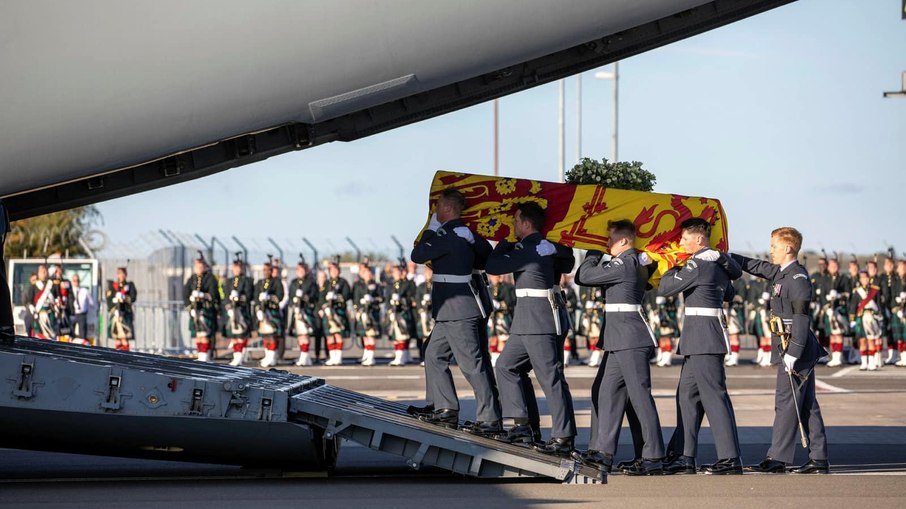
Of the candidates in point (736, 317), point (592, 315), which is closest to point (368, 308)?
point (592, 315)

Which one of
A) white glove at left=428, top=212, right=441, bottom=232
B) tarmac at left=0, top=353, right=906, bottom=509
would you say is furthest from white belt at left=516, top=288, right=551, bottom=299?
tarmac at left=0, top=353, right=906, bottom=509

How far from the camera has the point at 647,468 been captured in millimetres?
8898

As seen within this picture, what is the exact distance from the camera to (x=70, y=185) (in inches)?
345

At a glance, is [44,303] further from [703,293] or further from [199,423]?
[703,293]

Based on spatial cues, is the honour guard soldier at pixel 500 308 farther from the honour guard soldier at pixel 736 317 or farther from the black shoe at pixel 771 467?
the black shoe at pixel 771 467

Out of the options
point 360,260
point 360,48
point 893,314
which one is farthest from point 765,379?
point 360,48

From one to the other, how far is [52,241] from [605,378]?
114 feet

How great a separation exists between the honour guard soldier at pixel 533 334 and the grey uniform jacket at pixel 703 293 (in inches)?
33.6

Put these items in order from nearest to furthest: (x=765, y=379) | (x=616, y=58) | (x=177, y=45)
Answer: (x=177, y=45), (x=616, y=58), (x=765, y=379)

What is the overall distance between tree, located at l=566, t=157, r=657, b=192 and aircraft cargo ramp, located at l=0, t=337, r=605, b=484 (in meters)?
2.10

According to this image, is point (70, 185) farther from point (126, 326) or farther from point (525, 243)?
point (126, 326)

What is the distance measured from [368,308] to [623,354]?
14.1 meters

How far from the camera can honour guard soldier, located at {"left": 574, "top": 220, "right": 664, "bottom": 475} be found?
8.87 metres

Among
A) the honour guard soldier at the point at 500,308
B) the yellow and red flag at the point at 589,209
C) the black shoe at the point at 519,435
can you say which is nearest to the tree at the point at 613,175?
the yellow and red flag at the point at 589,209
